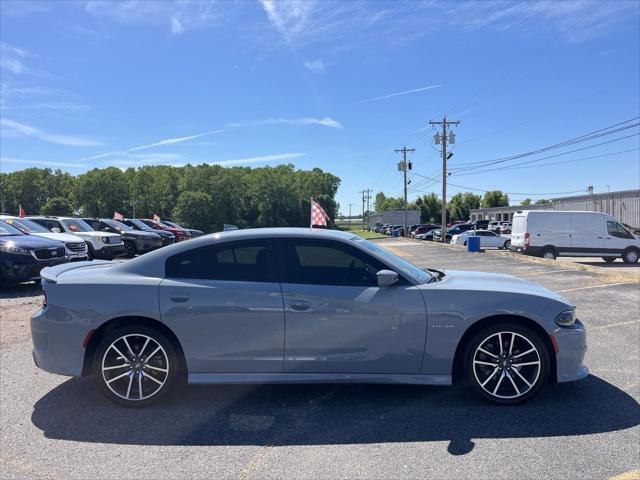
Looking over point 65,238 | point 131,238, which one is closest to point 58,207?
point 131,238

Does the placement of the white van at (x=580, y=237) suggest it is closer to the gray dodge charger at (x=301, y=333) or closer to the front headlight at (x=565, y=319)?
the front headlight at (x=565, y=319)

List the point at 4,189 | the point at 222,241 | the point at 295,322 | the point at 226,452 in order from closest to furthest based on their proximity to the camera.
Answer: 1. the point at 226,452
2. the point at 295,322
3. the point at 222,241
4. the point at 4,189

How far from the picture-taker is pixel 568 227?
20250 mm

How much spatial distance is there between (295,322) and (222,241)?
98cm

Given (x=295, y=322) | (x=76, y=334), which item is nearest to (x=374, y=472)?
(x=295, y=322)

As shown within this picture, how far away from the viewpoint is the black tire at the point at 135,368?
388cm

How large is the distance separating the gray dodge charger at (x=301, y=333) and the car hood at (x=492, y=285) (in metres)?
0.06

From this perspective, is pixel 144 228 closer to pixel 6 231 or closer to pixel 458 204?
pixel 6 231

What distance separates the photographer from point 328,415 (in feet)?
12.4

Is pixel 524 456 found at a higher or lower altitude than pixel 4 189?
lower

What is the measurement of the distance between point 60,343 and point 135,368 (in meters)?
0.65

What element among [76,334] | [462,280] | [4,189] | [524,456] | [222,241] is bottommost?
[524,456]

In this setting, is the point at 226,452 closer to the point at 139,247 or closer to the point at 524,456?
the point at 524,456

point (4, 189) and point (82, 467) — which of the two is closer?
point (82, 467)
